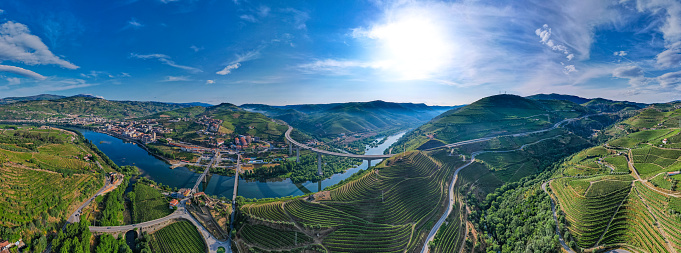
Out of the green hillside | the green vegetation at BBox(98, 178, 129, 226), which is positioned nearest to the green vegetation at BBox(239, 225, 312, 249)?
the green vegetation at BBox(98, 178, 129, 226)

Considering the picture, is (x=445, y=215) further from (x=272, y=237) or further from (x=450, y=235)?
(x=272, y=237)

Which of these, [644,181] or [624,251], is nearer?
[624,251]

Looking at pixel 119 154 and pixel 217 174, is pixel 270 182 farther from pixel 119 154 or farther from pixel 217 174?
pixel 119 154


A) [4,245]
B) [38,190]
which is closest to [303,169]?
[38,190]

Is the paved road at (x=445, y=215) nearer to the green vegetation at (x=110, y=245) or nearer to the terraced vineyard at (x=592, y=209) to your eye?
the terraced vineyard at (x=592, y=209)

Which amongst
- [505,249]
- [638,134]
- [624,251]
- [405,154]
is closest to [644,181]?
[624,251]

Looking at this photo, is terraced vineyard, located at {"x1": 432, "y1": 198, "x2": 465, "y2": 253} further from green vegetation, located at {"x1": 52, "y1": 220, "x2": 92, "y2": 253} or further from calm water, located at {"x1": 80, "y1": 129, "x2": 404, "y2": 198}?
green vegetation, located at {"x1": 52, "y1": 220, "x2": 92, "y2": 253}

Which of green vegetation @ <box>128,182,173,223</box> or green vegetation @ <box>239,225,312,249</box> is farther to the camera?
green vegetation @ <box>128,182,173,223</box>
